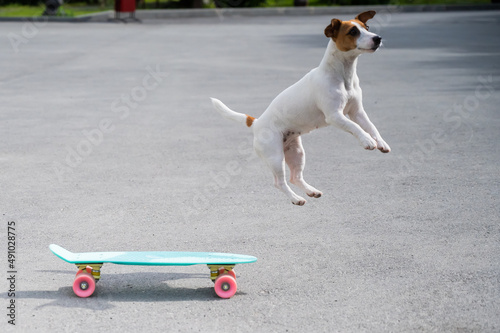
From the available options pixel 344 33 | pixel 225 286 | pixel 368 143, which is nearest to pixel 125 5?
pixel 225 286

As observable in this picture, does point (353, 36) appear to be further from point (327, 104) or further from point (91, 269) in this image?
point (91, 269)

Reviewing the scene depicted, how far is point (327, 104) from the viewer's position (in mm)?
4566

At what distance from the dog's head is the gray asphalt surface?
2.43 m

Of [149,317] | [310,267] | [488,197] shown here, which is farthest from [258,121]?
[488,197]

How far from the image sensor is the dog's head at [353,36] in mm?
4379

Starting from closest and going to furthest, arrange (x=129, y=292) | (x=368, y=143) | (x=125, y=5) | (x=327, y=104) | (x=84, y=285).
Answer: (x=368, y=143), (x=327, y=104), (x=84, y=285), (x=129, y=292), (x=125, y=5)

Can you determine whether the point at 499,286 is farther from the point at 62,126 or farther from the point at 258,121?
the point at 62,126

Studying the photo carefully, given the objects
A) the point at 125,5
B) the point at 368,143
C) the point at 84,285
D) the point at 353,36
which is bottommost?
the point at 125,5

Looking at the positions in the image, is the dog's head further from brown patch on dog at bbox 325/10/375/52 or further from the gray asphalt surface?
the gray asphalt surface

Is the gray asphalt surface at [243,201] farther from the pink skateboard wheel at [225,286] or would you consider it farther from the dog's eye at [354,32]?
the dog's eye at [354,32]

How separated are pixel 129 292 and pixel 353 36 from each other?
3.35 m

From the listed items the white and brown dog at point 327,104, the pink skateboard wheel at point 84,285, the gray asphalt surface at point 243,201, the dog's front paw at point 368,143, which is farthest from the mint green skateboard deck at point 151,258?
the dog's front paw at point 368,143

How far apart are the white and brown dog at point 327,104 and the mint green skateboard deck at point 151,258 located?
5.08ft

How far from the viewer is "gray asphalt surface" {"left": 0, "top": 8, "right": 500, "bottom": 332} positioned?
21.1 feet
